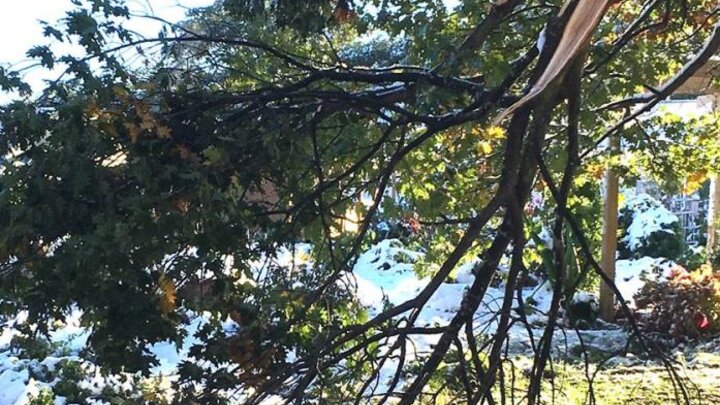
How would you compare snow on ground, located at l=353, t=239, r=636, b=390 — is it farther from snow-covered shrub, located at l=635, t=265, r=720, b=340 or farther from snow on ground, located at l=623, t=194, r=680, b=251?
snow on ground, located at l=623, t=194, r=680, b=251

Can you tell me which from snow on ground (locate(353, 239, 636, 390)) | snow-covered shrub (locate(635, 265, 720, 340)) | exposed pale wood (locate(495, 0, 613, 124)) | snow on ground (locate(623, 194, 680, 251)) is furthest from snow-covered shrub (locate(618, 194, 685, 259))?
exposed pale wood (locate(495, 0, 613, 124))

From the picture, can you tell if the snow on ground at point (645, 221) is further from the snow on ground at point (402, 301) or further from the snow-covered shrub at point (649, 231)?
the snow on ground at point (402, 301)

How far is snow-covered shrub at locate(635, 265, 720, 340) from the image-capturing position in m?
7.09

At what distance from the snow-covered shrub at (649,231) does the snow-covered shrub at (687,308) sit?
7.44 ft

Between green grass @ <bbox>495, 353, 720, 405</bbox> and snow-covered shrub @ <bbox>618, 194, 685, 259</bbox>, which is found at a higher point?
snow-covered shrub @ <bbox>618, 194, 685, 259</bbox>

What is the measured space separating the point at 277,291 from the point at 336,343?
0.27 metres

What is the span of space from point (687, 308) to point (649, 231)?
9.56ft

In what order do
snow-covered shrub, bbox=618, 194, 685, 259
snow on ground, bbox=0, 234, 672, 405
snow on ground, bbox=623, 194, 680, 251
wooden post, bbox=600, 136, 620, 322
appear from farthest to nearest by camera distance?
snow on ground, bbox=623, 194, 680, 251, snow-covered shrub, bbox=618, 194, 685, 259, wooden post, bbox=600, 136, 620, 322, snow on ground, bbox=0, 234, 672, 405

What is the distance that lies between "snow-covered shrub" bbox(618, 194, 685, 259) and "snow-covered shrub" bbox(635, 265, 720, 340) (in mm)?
2269

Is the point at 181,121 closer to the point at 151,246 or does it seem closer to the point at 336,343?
the point at 151,246

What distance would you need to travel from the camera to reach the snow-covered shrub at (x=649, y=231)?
31.9 ft

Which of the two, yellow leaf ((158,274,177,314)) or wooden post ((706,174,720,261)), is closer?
yellow leaf ((158,274,177,314))

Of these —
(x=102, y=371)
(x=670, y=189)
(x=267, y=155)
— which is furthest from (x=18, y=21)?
(x=670, y=189)

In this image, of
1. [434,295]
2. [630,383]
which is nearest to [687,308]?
[630,383]
